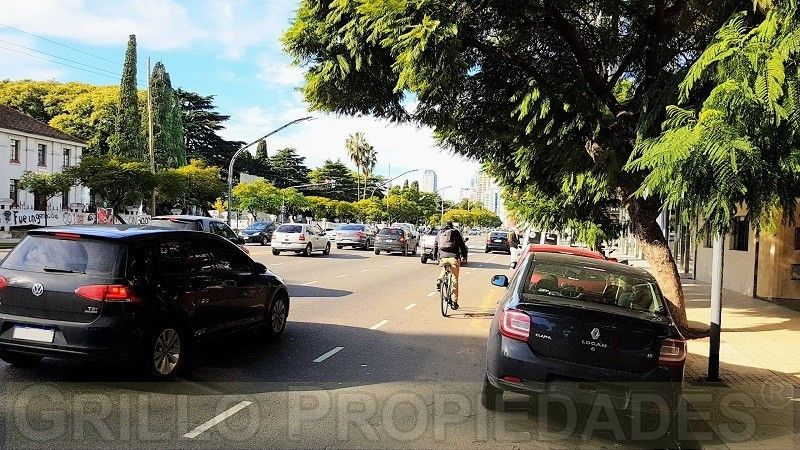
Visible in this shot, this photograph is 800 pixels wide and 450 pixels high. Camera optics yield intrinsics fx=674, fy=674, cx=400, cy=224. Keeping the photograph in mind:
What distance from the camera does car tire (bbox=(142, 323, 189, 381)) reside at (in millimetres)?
6469

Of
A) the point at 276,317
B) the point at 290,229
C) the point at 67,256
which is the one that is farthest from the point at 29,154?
the point at 67,256

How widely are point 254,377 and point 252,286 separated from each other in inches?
64.0

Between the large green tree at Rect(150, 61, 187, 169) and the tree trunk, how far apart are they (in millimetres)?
57962

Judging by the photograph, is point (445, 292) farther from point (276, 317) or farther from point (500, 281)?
point (276, 317)

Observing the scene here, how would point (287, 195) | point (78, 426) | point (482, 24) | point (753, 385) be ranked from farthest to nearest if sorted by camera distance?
1. point (287, 195)
2. point (482, 24)
3. point (753, 385)
4. point (78, 426)

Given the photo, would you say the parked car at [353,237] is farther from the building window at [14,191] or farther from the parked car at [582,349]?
the parked car at [582,349]

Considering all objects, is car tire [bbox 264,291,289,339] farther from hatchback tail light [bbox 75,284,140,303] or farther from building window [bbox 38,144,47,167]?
building window [bbox 38,144,47,167]

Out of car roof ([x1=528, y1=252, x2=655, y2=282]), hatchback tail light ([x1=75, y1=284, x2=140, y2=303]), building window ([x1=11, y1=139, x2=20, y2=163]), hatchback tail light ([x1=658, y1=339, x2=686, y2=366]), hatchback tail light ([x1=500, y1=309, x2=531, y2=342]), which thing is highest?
building window ([x1=11, y1=139, x2=20, y2=163])

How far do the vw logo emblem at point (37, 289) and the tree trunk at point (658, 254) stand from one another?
348 inches

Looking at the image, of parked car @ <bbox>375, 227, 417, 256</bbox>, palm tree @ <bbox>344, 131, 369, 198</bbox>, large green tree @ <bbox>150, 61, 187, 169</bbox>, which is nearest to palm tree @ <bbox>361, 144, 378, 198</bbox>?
palm tree @ <bbox>344, 131, 369, 198</bbox>

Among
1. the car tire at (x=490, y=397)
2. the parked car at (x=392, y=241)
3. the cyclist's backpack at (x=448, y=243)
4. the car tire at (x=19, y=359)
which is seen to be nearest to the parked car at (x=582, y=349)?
the car tire at (x=490, y=397)

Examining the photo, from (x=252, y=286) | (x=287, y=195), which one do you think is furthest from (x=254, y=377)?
(x=287, y=195)

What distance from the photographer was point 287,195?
224 ft

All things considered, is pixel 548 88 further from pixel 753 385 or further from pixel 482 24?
pixel 753 385
